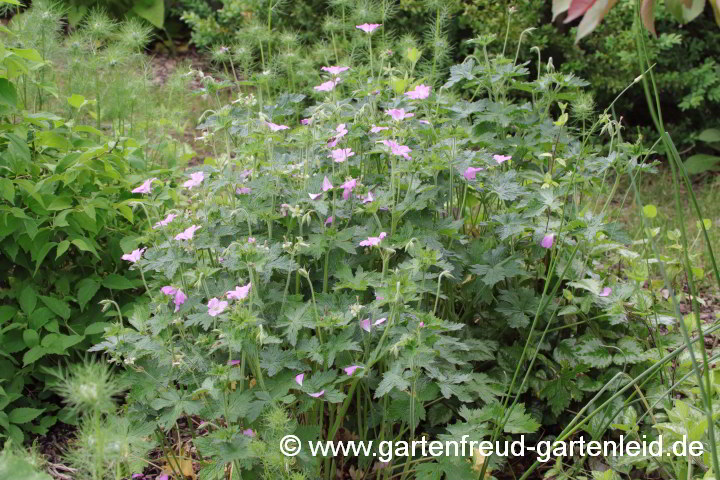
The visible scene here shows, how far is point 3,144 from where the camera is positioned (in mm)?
2291

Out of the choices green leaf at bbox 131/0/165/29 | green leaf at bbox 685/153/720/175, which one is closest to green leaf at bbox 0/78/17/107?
green leaf at bbox 131/0/165/29

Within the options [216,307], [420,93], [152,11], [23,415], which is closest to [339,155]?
[420,93]

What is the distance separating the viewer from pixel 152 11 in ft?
17.9

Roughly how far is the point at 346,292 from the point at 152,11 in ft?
14.1

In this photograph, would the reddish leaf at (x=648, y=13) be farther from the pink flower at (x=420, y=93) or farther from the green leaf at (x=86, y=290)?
the green leaf at (x=86, y=290)

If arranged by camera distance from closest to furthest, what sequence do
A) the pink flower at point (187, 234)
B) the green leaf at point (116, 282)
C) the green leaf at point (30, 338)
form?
1. the pink flower at point (187, 234)
2. the green leaf at point (30, 338)
3. the green leaf at point (116, 282)

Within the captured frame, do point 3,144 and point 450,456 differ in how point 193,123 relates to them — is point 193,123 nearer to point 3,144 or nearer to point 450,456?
point 3,144

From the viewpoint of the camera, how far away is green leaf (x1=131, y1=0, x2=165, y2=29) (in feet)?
17.7

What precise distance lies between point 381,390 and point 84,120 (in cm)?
244

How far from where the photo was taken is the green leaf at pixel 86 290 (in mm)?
2291

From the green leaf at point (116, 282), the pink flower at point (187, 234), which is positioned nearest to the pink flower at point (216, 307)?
the pink flower at point (187, 234)

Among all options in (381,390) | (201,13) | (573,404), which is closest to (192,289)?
(381,390)

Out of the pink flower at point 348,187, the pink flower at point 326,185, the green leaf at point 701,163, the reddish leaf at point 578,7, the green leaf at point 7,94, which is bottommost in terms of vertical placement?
the green leaf at point 701,163

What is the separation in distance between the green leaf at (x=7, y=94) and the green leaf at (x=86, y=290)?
568 mm
